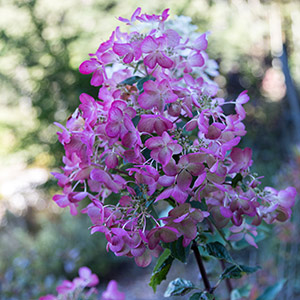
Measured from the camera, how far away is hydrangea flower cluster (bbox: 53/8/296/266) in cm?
52

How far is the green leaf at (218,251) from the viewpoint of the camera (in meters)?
0.64

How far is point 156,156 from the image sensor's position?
1.69 feet

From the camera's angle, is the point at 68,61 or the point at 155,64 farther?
the point at 68,61

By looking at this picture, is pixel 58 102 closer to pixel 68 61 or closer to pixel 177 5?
pixel 68 61

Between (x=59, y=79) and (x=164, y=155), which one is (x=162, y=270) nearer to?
(x=164, y=155)

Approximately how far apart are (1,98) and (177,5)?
116 inches

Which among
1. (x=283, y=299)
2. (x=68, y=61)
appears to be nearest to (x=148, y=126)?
Result: (x=283, y=299)

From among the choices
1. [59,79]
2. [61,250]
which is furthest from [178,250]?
[59,79]

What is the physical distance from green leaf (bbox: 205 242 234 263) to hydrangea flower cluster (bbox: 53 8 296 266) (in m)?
0.07

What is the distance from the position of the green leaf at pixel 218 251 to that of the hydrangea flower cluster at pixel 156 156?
0.07 meters

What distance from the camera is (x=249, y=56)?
A: 22.6 ft

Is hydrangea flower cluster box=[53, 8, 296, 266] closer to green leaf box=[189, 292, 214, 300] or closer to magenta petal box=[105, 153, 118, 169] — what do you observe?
magenta petal box=[105, 153, 118, 169]

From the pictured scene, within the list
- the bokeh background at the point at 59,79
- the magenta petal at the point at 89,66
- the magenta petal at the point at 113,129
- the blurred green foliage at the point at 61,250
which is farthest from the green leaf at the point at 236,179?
the bokeh background at the point at 59,79

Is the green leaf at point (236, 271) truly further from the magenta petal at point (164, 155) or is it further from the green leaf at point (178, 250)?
the magenta petal at point (164, 155)
